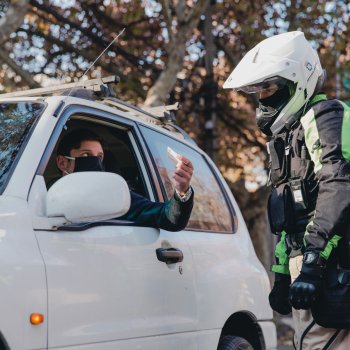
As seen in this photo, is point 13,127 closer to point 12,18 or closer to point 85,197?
point 85,197

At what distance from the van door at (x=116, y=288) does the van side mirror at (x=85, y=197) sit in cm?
12

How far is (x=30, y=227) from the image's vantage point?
2.75 metres

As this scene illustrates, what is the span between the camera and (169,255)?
11.8 ft

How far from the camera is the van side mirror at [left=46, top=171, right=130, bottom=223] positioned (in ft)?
9.06

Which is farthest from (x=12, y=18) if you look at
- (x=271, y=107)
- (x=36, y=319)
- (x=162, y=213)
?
(x=36, y=319)

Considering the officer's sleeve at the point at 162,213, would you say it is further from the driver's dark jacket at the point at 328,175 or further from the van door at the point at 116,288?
the driver's dark jacket at the point at 328,175

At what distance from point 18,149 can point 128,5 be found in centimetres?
1033

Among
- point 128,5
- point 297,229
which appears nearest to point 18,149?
point 297,229

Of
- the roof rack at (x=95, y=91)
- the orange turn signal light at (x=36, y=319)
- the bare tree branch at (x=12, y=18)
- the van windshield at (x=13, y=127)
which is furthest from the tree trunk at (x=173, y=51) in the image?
the orange turn signal light at (x=36, y=319)

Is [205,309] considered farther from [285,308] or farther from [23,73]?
[23,73]

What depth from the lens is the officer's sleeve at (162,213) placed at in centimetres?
360

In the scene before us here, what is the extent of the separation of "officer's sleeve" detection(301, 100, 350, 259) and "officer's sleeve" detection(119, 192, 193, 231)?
0.66 m

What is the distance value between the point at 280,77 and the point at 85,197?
120 centimetres

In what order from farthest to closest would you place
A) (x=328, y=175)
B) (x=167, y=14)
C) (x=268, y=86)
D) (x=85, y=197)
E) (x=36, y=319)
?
(x=167, y=14) → (x=268, y=86) → (x=328, y=175) → (x=85, y=197) → (x=36, y=319)
